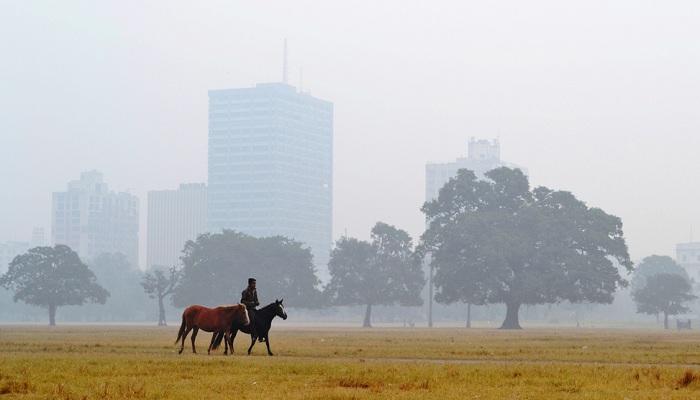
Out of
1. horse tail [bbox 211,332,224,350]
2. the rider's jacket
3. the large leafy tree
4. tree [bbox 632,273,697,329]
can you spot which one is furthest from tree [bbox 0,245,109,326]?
the rider's jacket

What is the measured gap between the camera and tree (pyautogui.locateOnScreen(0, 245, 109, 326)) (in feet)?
480

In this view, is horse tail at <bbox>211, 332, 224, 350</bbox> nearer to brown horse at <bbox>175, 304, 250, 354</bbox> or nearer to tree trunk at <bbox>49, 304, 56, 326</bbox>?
brown horse at <bbox>175, 304, 250, 354</bbox>

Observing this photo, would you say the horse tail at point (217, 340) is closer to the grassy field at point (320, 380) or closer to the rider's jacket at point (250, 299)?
the rider's jacket at point (250, 299)

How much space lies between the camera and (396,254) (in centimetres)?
14838

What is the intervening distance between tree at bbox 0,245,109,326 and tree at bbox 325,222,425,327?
31.6 meters

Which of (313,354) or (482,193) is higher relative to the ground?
(482,193)

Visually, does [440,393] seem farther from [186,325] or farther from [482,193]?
[482,193]

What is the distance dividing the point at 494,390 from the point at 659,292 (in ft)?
454

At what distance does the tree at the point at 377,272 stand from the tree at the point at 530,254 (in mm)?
21466

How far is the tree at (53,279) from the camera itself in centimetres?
14625

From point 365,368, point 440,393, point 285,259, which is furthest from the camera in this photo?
point 285,259

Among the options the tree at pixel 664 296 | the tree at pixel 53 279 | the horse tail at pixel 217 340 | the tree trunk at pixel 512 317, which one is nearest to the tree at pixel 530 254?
the tree trunk at pixel 512 317

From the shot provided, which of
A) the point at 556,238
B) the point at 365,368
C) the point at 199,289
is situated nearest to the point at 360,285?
the point at 199,289

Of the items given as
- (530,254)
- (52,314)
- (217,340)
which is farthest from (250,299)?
(52,314)
